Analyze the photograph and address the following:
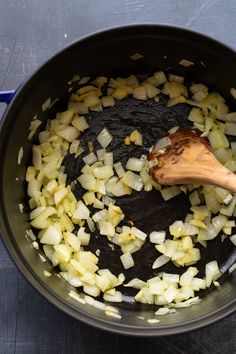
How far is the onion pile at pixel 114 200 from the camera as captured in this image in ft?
4.95

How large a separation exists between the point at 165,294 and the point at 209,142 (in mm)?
377

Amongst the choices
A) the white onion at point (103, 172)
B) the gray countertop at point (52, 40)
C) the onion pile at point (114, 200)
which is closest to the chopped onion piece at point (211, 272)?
the onion pile at point (114, 200)

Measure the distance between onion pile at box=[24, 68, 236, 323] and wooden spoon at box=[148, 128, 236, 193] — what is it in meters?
0.04

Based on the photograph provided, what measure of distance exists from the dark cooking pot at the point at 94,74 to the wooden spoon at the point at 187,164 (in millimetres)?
166

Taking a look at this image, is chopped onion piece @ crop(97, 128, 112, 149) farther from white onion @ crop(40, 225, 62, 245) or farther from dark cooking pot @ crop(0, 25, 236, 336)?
white onion @ crop(40, 225, 62, 245)

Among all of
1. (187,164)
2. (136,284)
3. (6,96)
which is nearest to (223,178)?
(187,164)

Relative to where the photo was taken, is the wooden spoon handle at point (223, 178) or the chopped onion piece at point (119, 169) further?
the chopped onion piece at point (119, 169)

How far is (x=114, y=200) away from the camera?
1542mm

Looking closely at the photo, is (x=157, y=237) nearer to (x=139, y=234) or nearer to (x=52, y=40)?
(x=139, y=234)

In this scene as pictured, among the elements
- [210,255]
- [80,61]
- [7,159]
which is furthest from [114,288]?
[80,61]

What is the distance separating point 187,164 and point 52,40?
451 millimetres

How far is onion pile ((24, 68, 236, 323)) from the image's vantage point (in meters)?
1.51

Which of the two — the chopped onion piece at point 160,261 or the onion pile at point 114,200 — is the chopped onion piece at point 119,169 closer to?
the onion pile at point 114,200

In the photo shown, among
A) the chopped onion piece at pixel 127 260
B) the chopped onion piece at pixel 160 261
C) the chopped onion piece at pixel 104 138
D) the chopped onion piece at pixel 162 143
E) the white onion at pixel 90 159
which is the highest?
the chopped onion piece at pixel 162 143
